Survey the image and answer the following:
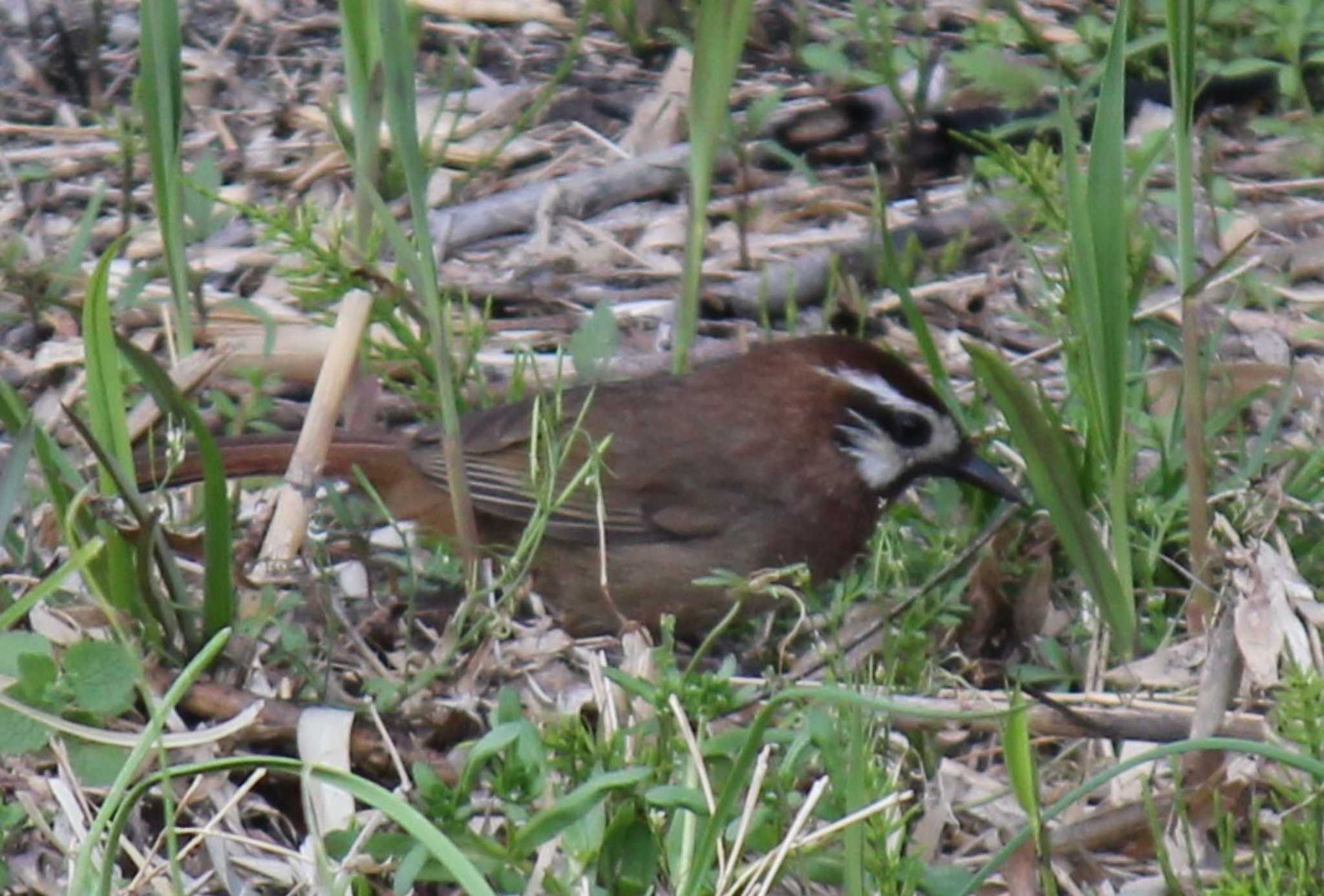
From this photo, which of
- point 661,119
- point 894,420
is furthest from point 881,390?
point 661,119

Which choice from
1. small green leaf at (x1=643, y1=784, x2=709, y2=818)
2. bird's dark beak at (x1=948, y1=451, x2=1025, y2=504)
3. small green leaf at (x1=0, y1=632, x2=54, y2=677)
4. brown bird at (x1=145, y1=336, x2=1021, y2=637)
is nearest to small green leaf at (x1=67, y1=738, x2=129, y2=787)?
small green leaf at (x1=0, y1=632, x2=54, y2=677)

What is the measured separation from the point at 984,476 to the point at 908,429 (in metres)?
0.25

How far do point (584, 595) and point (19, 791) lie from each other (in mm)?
1621

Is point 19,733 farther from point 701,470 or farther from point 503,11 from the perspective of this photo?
point 503,11

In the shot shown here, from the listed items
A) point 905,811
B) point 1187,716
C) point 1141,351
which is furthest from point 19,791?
point 1141,351

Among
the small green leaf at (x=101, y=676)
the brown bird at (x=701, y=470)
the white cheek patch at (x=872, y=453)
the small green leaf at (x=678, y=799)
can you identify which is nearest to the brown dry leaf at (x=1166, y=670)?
the brown bird at (x=701, y=470)

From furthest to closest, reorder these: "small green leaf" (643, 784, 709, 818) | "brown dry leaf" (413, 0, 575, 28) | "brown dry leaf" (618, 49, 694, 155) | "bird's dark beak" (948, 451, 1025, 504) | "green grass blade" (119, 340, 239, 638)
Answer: "brown dry leaf" (413, 0, 575, 28) < "brown dry leaf" (618, 49, 694, 155) < "bird's dark beak" (948, 451, 1025, 504) < "green grass blade" (119, 340, 239, 638) < "small green leaf" (643, 784, 709, 818)

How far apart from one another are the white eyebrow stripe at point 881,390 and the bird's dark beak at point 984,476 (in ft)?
0.40

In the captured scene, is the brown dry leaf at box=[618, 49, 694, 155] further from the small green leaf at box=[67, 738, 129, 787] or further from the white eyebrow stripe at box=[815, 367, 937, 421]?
the small green leaf at box=[67, 738, 129, 787]

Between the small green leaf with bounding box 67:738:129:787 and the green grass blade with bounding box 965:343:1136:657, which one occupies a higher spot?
the green grass blade with bounding box 965:343:1136:657

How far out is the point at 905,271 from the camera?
5977mm

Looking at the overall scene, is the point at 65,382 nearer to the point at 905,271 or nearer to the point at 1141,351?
the point at 905,271

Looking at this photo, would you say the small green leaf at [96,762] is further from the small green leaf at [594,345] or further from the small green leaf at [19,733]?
the small green leaf at [594,345]

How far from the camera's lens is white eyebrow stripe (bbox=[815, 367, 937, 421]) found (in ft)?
16.7
